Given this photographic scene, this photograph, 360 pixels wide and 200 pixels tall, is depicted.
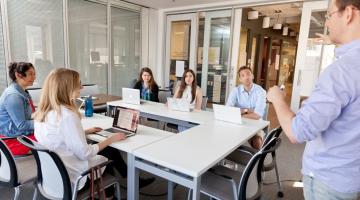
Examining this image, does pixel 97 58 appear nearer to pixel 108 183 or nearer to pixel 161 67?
pixel 161 67

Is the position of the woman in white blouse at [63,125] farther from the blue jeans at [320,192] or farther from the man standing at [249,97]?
the man standing at [249,97]

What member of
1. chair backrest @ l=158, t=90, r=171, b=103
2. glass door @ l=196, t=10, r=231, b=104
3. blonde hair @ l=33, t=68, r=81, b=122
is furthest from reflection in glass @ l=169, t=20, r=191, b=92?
blonde hair @ l=33, t=68, r=81, b=122

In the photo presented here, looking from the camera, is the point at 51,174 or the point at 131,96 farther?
the point at 131,96

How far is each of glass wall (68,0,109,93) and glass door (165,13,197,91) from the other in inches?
63.8

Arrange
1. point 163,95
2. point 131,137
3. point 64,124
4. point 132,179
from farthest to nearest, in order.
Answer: point 163,95 < point 131,137 < point 132,179 < point 64,124

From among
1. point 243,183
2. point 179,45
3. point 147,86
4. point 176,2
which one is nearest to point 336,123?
point 243,183

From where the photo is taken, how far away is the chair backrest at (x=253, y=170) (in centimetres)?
143

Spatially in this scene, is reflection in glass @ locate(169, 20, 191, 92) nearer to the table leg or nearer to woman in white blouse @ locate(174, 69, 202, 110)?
woman in white blouse @ locate(174, 69, 202, 110)

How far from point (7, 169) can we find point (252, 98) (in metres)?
2.51

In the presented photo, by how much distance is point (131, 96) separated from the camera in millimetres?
3307

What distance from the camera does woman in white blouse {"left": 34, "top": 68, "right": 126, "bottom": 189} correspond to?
1.46 meters

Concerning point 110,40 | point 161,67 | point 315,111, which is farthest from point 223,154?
point 161,67

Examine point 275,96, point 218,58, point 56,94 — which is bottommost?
point 56,94

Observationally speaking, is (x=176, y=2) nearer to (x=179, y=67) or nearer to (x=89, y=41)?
(x=179, y=67)
